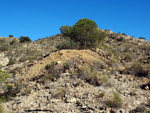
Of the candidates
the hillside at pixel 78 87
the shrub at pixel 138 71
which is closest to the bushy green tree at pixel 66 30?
the hillside at pixel 78 87

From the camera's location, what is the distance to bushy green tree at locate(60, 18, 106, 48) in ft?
43.5

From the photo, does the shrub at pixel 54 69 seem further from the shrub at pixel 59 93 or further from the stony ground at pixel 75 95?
the shrub at pixel 59 93

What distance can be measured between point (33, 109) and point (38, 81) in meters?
2.78

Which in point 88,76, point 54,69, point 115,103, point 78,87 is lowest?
point 115,103

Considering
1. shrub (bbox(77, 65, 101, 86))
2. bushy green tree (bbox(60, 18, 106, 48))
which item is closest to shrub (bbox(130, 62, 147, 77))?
shrub (bbox(77, 65, 101, 86))

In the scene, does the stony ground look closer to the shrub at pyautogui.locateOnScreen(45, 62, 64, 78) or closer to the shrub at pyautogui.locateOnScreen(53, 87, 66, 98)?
the shrub at pyautogui.locateOnScreen(53, 87, 66, 98)

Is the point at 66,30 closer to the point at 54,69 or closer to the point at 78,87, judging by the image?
the point at 54,69

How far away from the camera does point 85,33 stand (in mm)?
13273

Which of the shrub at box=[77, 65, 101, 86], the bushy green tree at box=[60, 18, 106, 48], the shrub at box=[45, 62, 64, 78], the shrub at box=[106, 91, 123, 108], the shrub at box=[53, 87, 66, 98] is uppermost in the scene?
the bushy green tree at box=[60, 18, 106, 48]

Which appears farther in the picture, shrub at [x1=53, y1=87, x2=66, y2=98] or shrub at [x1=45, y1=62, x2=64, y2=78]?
shrub at [x1=45, y1=62, x2=64, y2=78]

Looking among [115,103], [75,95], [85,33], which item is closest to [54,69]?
[75,95]

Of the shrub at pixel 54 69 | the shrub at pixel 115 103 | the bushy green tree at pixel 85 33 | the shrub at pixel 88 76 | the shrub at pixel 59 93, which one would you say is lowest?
the shrub at pixel 115 103

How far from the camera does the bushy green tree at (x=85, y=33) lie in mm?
13250

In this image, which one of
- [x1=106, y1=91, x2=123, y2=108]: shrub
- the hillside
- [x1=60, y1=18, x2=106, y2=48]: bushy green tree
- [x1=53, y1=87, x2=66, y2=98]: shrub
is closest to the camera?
[x1=106, y1=91, x2=123, y2=108]: shrub
